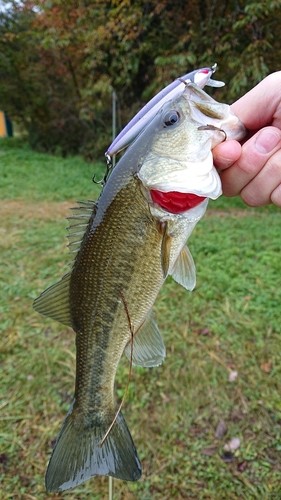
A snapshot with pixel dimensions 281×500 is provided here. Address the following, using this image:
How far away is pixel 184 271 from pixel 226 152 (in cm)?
46

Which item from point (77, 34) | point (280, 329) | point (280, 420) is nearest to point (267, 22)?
point (77, 34)

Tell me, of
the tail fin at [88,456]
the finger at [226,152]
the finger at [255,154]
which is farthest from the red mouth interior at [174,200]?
the tail fin at [88,456]

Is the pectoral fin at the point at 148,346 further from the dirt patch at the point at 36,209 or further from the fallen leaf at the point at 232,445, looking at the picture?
the dirt patch at the point at 36,209

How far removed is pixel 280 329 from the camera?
3346 millimetres

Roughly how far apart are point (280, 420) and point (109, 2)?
30.3 feet

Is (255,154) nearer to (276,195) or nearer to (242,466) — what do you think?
(276,195)

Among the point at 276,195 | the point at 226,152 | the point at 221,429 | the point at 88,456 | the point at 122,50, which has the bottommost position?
the point at 221,429

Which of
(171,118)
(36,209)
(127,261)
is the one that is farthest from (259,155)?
(36,209)

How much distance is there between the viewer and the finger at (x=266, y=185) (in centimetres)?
156

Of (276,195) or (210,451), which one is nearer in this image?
(276,195)

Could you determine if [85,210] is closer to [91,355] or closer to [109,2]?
[91,355]

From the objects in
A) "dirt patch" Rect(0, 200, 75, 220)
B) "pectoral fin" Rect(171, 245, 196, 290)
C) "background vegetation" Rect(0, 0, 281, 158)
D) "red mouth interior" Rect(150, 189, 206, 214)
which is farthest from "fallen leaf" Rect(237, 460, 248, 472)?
"background vegetation" Rect(0, 0, 281, 158)

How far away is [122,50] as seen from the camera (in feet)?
28.9

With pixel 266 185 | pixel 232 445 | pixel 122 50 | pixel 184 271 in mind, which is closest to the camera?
pixel 184 271
